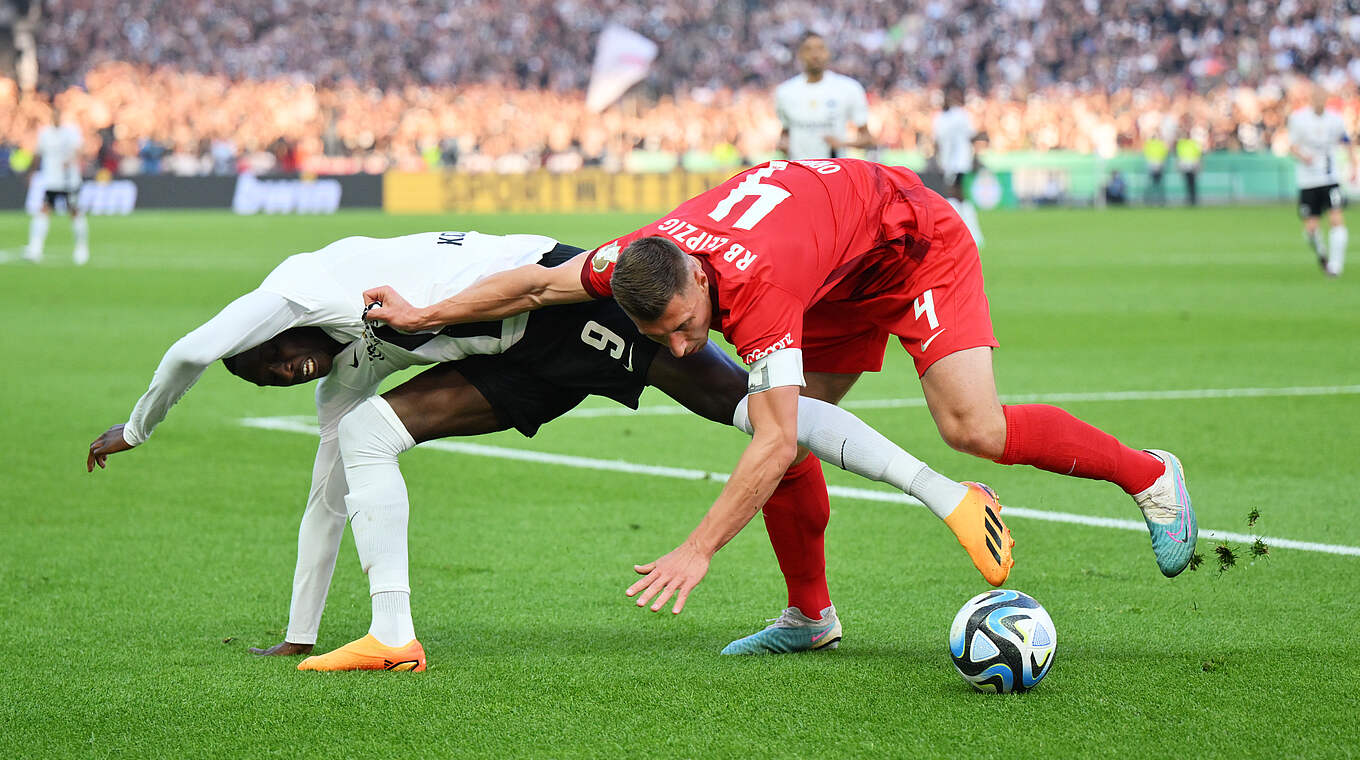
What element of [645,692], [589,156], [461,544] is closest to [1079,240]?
[589,156]

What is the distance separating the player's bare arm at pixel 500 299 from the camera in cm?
437

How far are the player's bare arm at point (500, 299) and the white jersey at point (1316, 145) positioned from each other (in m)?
17.3

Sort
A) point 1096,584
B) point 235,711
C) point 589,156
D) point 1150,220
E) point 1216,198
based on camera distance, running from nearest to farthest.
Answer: point 235,711 < point 1096,584 < point 1150,220 < point 1216,198 < point 589,156

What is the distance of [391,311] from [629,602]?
1.49 meters

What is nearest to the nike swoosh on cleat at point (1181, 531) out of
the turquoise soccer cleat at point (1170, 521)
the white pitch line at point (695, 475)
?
the turquoise soccer cleat at point (1170, 521)

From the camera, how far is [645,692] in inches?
165

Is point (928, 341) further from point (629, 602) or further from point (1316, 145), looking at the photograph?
point (1316, 145)

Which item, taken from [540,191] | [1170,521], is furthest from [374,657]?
[540,191]

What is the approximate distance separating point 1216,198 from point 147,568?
37.0 m

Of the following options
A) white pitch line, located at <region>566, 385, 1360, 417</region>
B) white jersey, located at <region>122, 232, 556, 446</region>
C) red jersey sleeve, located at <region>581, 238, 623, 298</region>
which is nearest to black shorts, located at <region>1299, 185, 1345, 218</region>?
white pitch line, located at <region>566, 385, 1360, 417</region>

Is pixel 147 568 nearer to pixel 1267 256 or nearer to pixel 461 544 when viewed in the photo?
pixel 461 544

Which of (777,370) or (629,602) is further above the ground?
(777,370)

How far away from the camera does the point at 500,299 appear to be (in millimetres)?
4395

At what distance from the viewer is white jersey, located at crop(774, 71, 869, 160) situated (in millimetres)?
16125
